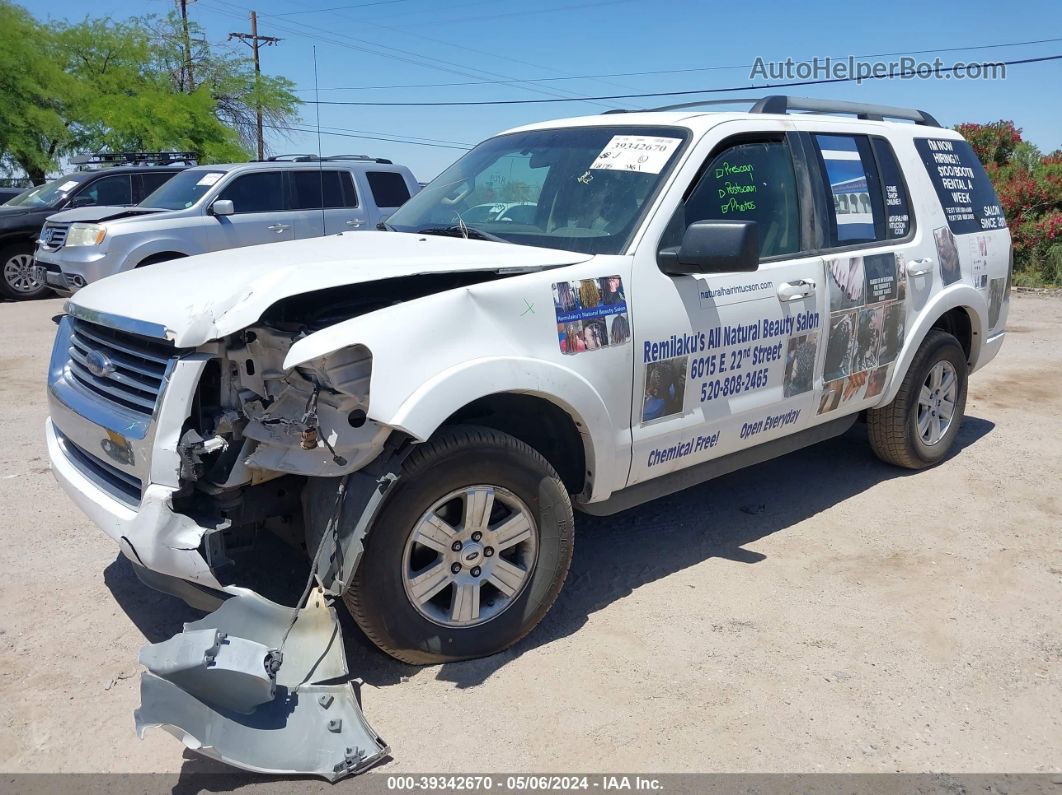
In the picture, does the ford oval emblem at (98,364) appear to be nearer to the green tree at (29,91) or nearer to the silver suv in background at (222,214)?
the silver suv in background at (222,214)

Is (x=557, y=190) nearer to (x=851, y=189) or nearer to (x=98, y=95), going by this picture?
(x=851, y=189)

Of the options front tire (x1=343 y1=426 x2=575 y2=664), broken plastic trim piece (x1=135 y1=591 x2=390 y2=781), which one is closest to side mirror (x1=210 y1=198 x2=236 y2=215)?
front tire (x1=343 y1=426 x2=575 y2=664)

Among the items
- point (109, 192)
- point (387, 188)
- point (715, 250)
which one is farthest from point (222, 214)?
point (715, 250)

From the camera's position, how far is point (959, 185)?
220 inches

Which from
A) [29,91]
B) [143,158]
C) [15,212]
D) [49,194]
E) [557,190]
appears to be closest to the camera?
[557,190]

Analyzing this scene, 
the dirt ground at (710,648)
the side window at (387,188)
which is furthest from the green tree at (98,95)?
the dirt ground at (710,648)

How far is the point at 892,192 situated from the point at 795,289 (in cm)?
127

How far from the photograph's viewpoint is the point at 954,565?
443 cm

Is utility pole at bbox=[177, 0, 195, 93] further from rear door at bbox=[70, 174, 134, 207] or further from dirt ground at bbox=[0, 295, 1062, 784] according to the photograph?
dirt ground at bbox=[0, 295, 1062, 784]

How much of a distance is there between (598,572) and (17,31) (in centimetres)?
2722

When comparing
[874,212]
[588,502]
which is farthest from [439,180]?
[874,212]

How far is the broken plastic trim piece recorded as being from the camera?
104 inches

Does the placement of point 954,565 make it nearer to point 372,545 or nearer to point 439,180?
point 372,545

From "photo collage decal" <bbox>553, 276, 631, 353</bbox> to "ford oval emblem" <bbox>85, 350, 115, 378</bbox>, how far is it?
1.65m
